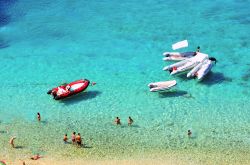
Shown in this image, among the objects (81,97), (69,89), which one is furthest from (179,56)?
(69,89)

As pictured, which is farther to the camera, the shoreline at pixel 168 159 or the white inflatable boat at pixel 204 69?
the white inflatable boat at pixel 204 69

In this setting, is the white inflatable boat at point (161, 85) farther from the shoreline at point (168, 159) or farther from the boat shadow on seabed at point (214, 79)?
the shoreline at point (168, 159)

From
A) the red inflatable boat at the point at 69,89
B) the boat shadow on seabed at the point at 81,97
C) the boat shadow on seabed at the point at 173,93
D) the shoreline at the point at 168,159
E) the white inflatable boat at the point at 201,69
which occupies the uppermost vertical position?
the white inflatable boat at the point at 201,69

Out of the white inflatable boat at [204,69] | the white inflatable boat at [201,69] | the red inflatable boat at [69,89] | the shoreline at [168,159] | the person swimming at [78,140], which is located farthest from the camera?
the white inflatable boat at [201,69]

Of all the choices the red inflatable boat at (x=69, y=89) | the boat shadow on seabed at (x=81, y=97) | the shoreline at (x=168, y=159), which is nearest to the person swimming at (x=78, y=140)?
the shoreline at (x=168, y=159)

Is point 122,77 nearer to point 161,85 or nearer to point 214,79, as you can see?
point 161,85

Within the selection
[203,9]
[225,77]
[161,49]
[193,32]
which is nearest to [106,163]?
[225,77]
